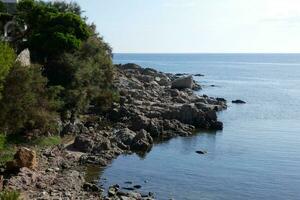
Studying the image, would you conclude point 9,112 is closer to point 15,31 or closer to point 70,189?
point 70,189

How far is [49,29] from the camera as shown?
198 ft

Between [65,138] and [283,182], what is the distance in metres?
21.9

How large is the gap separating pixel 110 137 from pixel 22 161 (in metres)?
17.7

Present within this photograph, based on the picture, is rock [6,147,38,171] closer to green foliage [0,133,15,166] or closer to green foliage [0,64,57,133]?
green foliage [0,133,15,166]

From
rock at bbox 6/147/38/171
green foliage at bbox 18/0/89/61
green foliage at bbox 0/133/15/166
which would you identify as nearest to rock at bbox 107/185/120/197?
rock at bbox 6/147/38/171

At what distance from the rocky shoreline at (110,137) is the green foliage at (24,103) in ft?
9.69

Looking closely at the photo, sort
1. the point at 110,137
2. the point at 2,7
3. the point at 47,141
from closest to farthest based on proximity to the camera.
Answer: the point at 47,141 < the point at 110,137 < the point at 2,7

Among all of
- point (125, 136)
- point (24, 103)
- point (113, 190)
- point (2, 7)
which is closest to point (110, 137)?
point (125, 136)

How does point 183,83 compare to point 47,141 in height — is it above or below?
above

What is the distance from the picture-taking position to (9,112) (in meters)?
40.9

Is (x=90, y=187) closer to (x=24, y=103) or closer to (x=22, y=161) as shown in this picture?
(x=22, y=161)

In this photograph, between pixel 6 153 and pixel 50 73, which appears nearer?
pixel 6 153

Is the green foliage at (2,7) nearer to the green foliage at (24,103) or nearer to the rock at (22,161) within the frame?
the green foliage at (24,103)

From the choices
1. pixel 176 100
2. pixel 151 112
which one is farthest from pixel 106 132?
pixel 176 100
